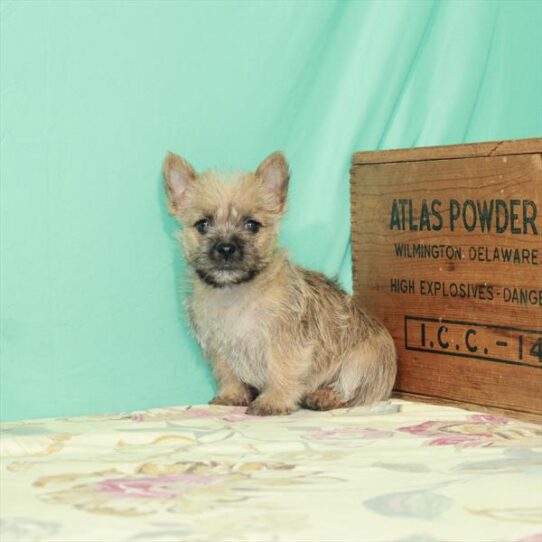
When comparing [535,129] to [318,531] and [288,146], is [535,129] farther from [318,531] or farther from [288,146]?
[318,531]

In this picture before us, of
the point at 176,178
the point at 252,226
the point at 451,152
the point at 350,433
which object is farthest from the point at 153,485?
the point at 451,152

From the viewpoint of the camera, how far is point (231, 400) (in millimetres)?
3305

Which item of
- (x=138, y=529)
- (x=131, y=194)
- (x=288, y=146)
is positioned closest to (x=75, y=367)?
(x=131, y=194)

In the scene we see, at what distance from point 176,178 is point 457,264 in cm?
88

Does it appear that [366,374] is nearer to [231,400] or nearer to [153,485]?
[231,400]

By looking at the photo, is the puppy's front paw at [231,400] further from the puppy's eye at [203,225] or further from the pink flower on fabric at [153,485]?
the pink flower on fabric at [153,485]

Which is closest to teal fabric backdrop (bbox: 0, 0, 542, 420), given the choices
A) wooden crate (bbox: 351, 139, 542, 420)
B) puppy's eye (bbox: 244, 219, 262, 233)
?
wooden crate (bbox: 351, 139, 542, 420)

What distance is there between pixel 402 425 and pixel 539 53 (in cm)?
Result: 168

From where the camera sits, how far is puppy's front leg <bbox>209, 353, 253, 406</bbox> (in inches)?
130

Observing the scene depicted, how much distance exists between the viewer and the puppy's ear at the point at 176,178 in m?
3.18

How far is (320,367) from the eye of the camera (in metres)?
3.29

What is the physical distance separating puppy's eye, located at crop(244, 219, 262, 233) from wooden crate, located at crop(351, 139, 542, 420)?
0.54 meters

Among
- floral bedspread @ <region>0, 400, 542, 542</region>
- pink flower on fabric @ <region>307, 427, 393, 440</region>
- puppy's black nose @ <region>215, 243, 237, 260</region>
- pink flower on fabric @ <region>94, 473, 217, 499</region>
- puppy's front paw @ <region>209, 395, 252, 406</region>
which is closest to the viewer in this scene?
floral bedspread @ <region>0, 400, 542, 542</region>

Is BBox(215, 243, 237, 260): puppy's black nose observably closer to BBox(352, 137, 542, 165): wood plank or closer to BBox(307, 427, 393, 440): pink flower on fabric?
BBox(307, 427, 393, 440): pink flower on fabric
